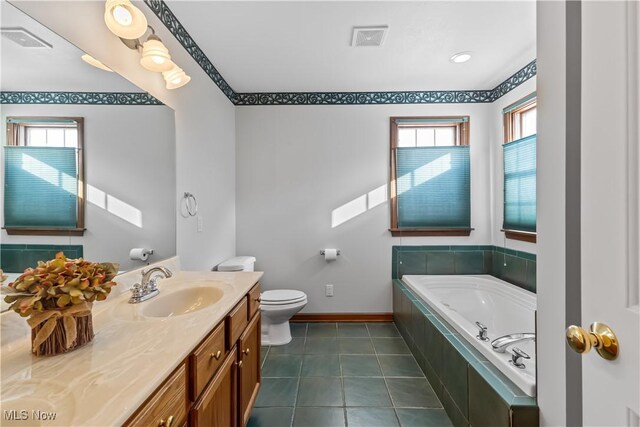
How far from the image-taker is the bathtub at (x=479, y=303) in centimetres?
201

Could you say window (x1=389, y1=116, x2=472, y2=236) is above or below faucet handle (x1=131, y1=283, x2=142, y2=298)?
above

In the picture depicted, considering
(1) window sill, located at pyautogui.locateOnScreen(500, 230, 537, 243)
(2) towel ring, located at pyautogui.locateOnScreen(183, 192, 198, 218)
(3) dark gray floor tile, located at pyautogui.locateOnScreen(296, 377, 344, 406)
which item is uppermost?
(2) towel ring, located at pyautogui.locateOnScreen(183, 192, 198, 218)

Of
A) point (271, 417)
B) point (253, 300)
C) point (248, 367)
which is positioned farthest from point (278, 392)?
point (253, 300)

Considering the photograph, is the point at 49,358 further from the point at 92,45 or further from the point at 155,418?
the point at 92,45

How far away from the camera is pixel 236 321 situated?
4.39 feet

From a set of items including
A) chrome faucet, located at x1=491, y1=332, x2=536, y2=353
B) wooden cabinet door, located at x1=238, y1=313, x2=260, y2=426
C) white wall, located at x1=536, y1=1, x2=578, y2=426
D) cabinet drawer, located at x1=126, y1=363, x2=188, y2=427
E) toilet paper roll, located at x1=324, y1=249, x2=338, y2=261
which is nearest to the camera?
→ cabinet drawer, located at x1=126, y1=363, x2=188, y2=427

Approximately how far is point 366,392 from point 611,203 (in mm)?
1835

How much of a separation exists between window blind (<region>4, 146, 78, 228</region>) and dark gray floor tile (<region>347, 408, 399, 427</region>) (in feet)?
5.79

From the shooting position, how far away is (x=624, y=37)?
55 cm

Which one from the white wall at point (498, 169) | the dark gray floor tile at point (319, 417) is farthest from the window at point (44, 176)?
the white wall at point (498, 169)

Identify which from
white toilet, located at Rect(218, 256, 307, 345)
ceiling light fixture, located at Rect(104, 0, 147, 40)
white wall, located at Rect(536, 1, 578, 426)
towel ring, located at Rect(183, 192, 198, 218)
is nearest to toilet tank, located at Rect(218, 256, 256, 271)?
white toilet, located at Rect(218, 256, 307, 345)

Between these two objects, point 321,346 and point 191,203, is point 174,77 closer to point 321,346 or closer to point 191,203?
point 191,203

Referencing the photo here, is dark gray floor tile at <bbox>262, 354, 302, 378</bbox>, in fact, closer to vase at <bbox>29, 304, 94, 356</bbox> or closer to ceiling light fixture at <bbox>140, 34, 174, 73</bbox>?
vase at <bbox>29, 304, 94, 356</bbox>

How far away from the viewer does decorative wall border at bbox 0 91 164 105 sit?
956mm
